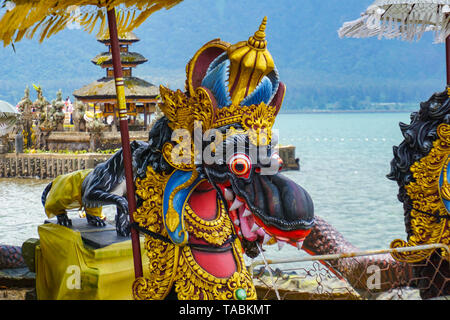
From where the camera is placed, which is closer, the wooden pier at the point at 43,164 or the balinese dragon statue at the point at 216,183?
the balinese dragon statue at the point at 216,183

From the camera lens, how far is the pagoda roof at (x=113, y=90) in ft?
82.1

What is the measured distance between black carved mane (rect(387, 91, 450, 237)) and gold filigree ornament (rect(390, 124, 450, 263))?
0.04 metres

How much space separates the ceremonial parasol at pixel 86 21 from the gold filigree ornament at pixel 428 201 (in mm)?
1737

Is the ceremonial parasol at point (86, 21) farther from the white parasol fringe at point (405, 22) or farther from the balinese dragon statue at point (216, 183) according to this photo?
the white parasol fringe at point (405, 22)

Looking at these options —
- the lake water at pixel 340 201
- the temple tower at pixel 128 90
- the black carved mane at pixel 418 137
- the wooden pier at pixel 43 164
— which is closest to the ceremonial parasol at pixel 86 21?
the black carved mane at pixel 418 137

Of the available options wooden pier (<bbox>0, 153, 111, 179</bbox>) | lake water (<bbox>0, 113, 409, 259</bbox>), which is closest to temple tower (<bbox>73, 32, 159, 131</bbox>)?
wooden pier (<bbox>0, 153, 111, 179</bbox>)

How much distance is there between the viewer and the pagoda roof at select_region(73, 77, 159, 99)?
25.0m

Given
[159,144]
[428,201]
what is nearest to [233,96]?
[159,144]

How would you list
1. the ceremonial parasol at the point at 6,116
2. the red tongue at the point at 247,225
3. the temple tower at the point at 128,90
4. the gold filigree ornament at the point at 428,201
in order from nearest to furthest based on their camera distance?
1. the red tongue at the point at 247,225
2. the gold filigree ornament at the point at 428,201
3. the ceremonial parasol at the point at 6,116
4. the temple tower at the point at 128,90

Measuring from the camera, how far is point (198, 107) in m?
2.81

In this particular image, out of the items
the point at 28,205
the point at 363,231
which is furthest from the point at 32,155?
the point at 363,231

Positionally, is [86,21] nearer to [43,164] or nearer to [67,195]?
[67,195]

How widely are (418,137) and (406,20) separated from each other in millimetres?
1117
